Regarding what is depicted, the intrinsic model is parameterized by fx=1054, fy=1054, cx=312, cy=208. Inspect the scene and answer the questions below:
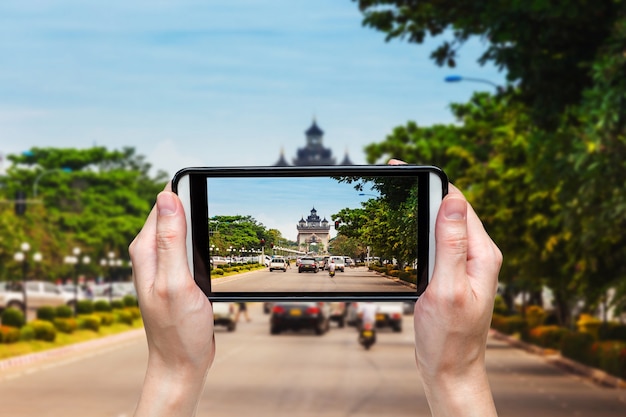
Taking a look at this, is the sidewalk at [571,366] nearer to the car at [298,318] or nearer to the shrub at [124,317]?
the car at [298,318]

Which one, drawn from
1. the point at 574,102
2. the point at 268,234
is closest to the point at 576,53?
the point at 574,102

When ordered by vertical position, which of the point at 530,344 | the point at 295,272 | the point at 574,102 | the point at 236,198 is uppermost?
the point at 574,102

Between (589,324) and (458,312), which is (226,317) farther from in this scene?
(458,312)

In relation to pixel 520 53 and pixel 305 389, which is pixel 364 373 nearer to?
pixel 305 389

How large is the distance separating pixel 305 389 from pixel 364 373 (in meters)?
3.96

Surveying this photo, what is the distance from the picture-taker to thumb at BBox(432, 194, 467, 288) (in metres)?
2.14

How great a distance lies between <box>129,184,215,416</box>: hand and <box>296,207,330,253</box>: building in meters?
0.48

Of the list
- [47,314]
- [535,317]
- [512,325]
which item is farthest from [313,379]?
[512,325]

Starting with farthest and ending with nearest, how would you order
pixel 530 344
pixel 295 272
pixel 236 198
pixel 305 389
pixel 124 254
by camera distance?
pixel 124 254 → pixel 530 344 → pixel 305 389 → pixel 295 272 → pixel 236 198

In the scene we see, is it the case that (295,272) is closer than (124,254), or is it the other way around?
(295,272)

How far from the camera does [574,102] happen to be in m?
14.9

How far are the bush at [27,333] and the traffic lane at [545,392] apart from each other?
48.2 ft

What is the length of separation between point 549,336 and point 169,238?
102ft

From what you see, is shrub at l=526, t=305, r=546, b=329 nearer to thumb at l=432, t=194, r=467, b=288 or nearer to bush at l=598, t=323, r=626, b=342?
bush at l=598, t=323, r=626, b=342
